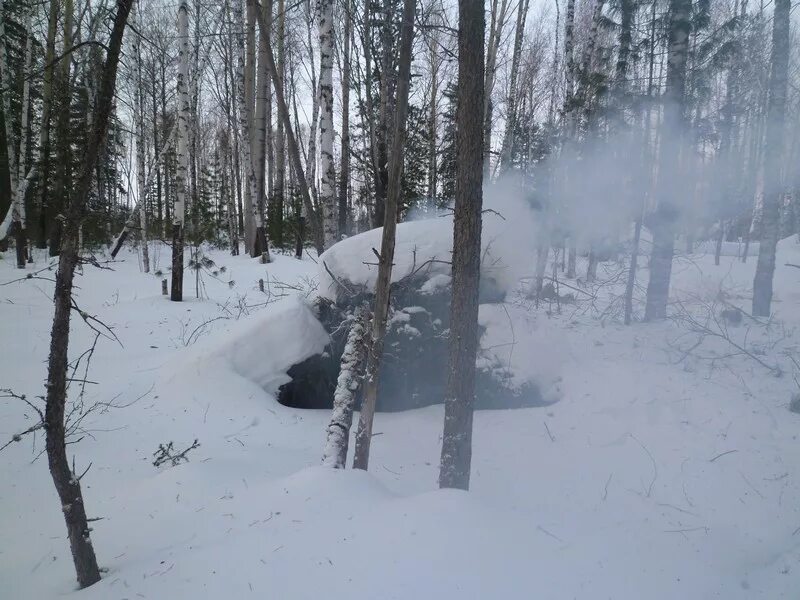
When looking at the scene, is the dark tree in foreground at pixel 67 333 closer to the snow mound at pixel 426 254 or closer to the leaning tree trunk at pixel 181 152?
the snow mound at pixel 426 254

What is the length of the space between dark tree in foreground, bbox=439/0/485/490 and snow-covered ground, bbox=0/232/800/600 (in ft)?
1.36

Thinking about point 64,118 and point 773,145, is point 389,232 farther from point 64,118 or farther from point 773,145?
point 64,118

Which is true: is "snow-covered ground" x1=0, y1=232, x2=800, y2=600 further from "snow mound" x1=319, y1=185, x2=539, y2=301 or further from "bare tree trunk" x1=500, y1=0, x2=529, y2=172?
"bare tree trunk" x1=500, y1=0, x2=529, y2=172

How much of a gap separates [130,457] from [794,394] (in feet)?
21.9

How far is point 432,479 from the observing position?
4.15m

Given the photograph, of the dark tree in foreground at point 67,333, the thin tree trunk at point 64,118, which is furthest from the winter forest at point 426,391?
the thin tree trunk at point 64,118

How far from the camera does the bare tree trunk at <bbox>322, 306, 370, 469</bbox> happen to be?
3.45m

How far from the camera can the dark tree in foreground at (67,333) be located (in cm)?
239

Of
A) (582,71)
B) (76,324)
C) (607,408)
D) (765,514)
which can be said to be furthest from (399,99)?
(582,71)

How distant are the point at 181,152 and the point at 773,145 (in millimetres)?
10993

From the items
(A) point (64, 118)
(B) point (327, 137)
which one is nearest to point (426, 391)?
(B) point (327, 137)

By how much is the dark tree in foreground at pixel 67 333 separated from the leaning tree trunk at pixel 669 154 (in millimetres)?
7398

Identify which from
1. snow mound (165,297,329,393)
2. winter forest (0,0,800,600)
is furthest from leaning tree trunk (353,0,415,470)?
snow mound (165,297,329,393)

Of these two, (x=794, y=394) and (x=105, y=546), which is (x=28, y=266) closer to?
(x=105, y=546)
